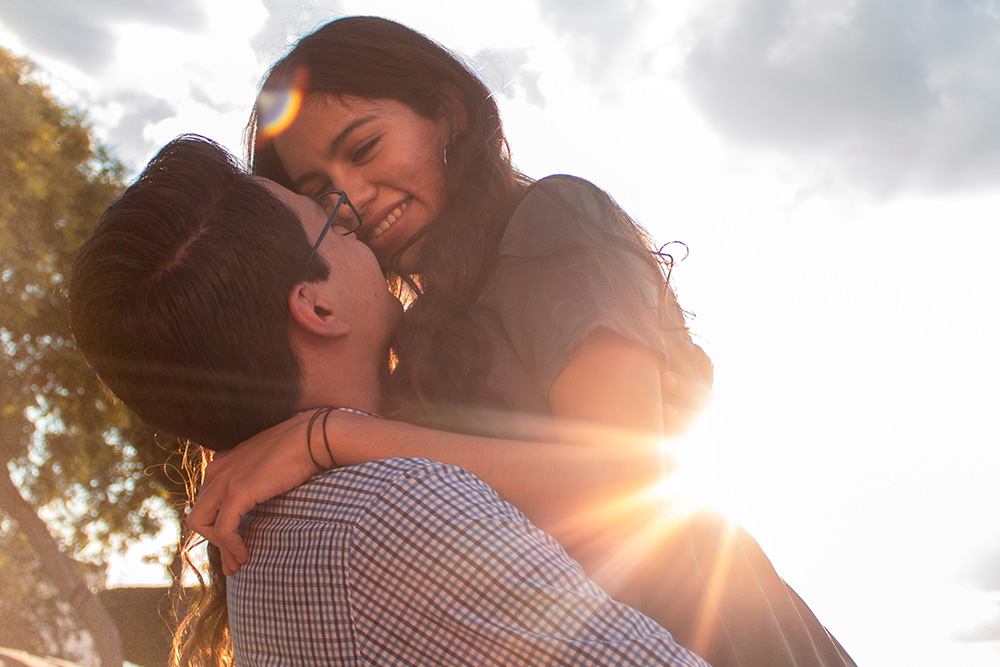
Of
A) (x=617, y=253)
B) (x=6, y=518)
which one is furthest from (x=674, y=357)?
(x=6, y=518)

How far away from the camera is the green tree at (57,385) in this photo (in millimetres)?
11375

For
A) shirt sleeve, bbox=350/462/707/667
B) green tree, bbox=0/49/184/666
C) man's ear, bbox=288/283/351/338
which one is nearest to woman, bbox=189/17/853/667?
man's ear, bbox=288/283/351/338

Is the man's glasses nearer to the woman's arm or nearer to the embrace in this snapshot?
the embrace

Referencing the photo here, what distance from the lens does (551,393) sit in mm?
2318

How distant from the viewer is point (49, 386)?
39.7 feet

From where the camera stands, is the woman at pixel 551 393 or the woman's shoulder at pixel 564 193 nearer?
the woman at pixel 551 393

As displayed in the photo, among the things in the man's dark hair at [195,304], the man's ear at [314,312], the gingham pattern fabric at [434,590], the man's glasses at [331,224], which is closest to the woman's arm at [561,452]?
the man's dark hair at [195,304]

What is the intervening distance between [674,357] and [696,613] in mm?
834

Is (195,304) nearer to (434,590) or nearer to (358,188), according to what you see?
(434,590)

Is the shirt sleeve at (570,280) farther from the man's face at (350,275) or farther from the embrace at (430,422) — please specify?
the man's face at (350,275)

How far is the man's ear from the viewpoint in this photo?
2.23m

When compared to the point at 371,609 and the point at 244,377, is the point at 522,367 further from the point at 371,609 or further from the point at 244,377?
the point at 371,609

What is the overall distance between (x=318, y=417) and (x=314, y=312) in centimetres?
33

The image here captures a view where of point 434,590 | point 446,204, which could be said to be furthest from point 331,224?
point 434,590
